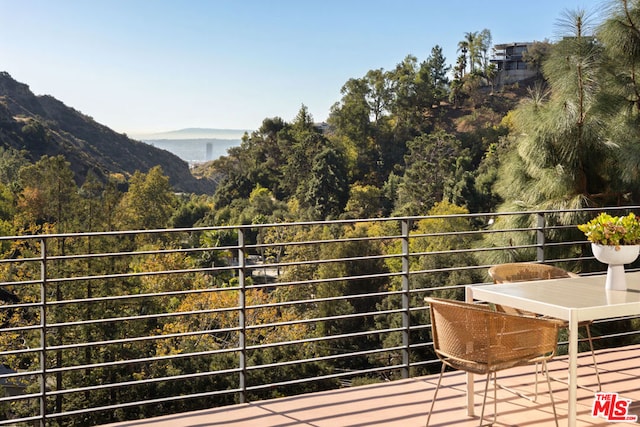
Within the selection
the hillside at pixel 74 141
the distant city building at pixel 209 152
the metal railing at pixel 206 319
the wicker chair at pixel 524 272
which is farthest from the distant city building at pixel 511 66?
the wicker chair at pixel 524 272

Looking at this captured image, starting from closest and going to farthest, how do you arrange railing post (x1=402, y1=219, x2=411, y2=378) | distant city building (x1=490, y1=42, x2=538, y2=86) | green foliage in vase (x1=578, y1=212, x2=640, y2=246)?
1. green foliage in vase (x1=578, y1=212, x2=640, y2=246)
2. railing post (x1=402, y1=219, x2=411, y2=378)
3. distant city building (x1=490, y1=42, x2=538, y2=86)

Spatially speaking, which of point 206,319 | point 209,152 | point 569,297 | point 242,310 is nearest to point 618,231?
point 569,297

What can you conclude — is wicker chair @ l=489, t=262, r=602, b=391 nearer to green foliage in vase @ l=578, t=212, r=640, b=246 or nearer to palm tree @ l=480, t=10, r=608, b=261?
green foliage in vase @ l=578, t=212, r=640, b=246

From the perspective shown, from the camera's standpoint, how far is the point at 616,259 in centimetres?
284

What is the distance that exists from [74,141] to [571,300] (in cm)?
6464

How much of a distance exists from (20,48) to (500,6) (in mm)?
51552

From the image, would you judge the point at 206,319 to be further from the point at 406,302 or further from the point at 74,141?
the point at 74,141

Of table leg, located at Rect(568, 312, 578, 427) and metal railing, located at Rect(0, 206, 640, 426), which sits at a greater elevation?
table leg, located at Rect(568, 312, 578, 427)

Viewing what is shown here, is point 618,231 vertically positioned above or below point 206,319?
above

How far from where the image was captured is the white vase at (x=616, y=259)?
9.24ft

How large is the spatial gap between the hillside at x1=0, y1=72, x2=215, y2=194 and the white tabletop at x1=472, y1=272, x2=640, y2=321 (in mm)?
54615

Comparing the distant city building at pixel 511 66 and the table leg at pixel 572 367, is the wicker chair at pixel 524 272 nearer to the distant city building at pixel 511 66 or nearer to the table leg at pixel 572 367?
the table leg at pixel 572 367

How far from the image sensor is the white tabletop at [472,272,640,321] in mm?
2615

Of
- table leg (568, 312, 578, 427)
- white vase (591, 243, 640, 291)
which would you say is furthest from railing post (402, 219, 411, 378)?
table leg (568, 312, 578, 427)
